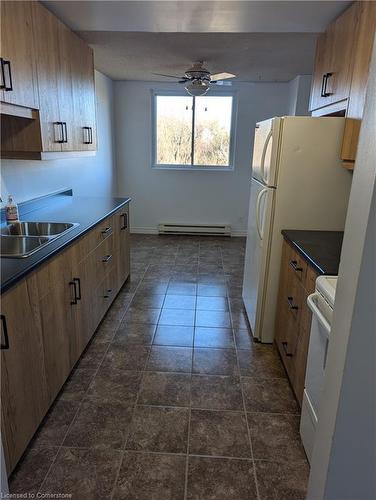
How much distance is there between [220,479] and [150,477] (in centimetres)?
32

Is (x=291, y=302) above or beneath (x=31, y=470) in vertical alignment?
above

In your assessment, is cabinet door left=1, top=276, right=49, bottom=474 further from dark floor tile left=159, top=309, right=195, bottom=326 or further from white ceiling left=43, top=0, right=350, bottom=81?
white ceiling left=43, top=0, right=350, bottom=81

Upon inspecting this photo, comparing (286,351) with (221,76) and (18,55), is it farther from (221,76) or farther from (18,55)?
(221,76)

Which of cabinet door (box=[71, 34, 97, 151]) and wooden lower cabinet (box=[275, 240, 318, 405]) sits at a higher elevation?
cabinet door (box=[71, 34, 97, 151])

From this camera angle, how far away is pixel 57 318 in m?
1.94

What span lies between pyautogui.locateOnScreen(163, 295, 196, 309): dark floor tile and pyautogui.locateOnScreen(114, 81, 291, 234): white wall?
2559 mm

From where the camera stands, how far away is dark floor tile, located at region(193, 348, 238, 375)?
93.6 inches

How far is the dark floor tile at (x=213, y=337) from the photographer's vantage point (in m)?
2.70

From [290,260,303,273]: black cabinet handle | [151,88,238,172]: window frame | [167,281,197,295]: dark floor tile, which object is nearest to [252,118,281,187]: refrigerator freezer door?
[290,260,303,273]: black cabinet handle

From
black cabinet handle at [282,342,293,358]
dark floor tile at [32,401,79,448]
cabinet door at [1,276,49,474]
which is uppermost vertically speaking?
cabinet door at [1,276,49,474]

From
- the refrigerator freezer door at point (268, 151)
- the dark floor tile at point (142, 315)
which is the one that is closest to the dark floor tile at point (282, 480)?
the dark floor tile at point (142, 315)

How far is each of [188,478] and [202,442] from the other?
0.72 ft

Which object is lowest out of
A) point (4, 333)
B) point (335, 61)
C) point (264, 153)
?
point (4, 333)

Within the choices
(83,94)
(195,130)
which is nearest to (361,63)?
(83,94)
